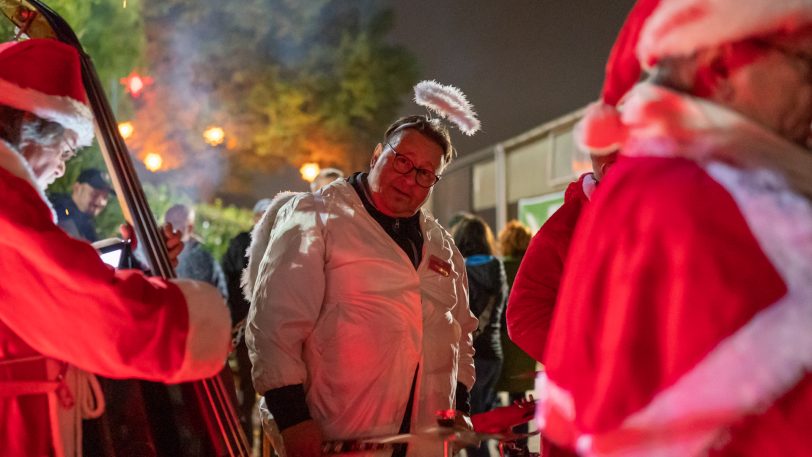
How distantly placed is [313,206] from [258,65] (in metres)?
17.7

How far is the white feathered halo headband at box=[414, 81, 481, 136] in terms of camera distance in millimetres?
3506

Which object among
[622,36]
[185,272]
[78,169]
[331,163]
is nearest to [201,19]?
[331,163]

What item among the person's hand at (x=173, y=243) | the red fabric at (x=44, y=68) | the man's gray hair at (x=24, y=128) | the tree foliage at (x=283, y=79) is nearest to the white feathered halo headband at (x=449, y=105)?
the person's hand at (x=173, y=243)

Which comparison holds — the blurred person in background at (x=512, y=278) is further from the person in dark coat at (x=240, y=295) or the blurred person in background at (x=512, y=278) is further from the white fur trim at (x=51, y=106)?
the white fur trim at (x=51, y=106)

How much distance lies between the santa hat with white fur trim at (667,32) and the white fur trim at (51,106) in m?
1.43

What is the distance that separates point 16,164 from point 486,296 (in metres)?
4.03

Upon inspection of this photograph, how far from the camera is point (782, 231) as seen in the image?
4.70ft

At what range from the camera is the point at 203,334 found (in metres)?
2.15

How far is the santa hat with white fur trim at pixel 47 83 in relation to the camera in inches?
87.1

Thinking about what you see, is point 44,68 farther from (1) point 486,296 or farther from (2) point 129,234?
(1) point 486,296

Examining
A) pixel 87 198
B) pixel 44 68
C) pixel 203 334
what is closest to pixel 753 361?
pixel 203 334

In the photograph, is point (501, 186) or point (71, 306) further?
point (501, 186)

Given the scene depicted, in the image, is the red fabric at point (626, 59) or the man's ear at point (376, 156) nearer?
the red fabric at point (626, 59)

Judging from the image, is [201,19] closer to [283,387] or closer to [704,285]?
[283,387]
